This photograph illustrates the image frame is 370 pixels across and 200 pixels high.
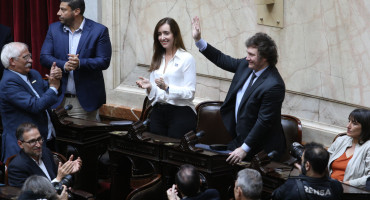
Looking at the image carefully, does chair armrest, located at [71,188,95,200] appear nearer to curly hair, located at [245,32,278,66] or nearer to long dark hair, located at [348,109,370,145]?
curly hair, located at [245,32,278,66]

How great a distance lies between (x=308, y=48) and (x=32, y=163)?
2.60 metres

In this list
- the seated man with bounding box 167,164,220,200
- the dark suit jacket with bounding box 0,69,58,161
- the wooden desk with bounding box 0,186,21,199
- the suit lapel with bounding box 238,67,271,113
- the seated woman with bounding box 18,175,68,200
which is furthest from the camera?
the dark suit jacket with bounding box 0,69,58,161

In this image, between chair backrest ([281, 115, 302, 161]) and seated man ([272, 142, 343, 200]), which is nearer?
seated man ([272, 142, 343, 200])

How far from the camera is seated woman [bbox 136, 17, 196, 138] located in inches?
214

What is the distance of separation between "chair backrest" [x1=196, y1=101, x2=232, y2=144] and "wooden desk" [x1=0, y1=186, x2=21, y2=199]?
2025 mm

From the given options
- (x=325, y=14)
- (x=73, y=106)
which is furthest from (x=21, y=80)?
(x=325, y=14)

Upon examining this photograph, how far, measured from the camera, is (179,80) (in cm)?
550

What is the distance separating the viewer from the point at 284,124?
5.75m

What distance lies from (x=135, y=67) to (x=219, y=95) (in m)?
1.28

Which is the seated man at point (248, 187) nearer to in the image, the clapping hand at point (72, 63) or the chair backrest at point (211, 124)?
the chair backrest at point (211, 124)

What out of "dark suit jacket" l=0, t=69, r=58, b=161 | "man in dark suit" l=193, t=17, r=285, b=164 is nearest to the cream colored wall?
"man in dark suit" l=193, t=17, r=285, b=164

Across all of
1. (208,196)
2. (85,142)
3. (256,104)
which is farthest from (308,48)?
(208,196)

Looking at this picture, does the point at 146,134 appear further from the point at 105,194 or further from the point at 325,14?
the point at 325,14

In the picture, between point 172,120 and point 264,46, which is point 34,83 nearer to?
point 172,120
